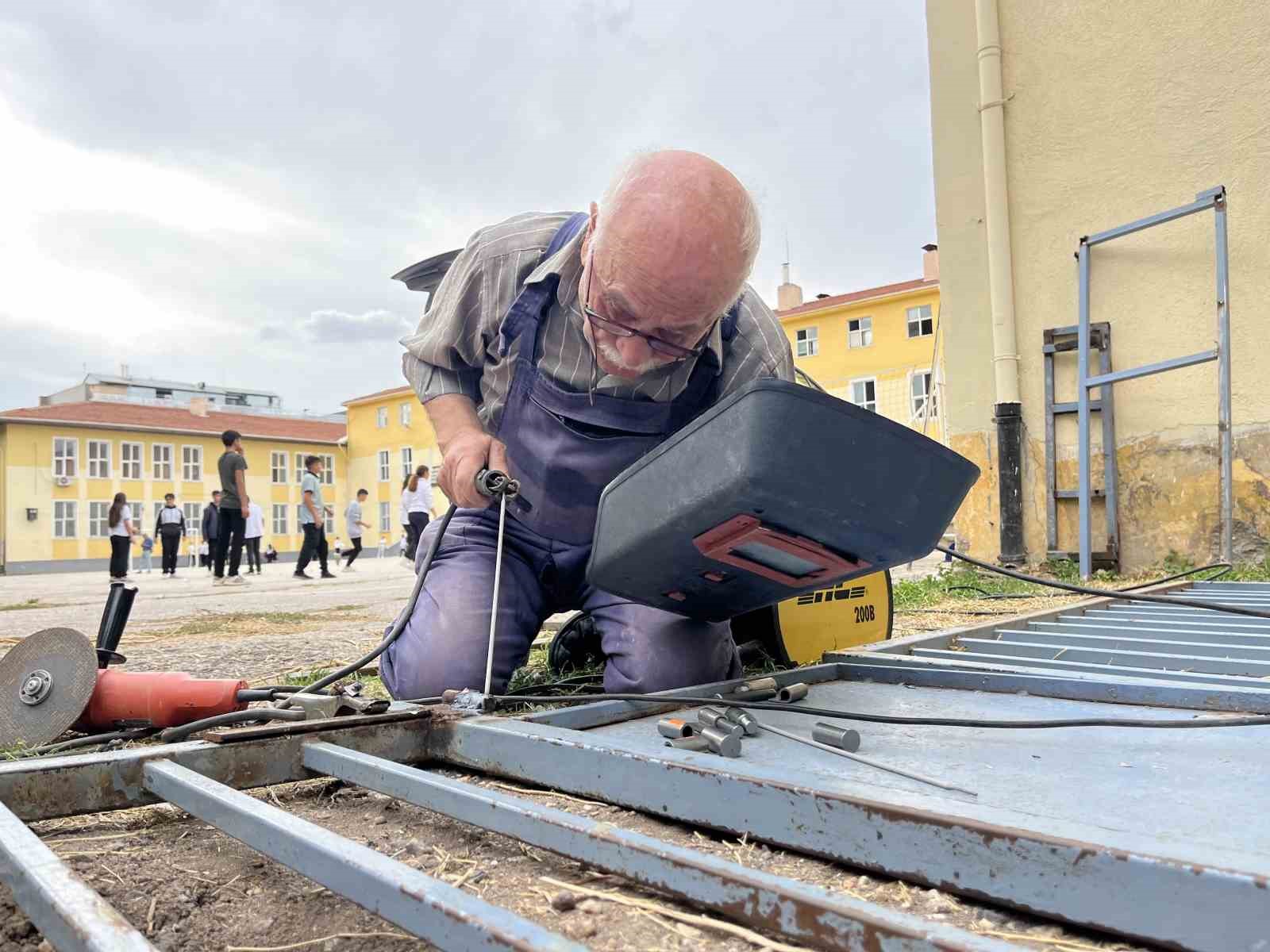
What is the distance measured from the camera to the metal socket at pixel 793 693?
1.80m

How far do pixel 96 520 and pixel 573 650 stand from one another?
3709cm

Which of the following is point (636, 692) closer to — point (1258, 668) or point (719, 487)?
point (719, 487)

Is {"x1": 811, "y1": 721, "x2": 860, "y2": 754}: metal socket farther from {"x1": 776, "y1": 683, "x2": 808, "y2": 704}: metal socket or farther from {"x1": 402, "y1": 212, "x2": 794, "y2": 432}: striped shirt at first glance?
{"x1": 402, "y1": 212, "x2": 794, "y2": 432}: striped shirt

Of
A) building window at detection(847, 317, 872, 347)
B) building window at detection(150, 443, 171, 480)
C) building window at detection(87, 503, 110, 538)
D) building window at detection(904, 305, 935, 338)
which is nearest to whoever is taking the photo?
building window at detection(904, 305, 935, 338)

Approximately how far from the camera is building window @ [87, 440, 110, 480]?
111ft

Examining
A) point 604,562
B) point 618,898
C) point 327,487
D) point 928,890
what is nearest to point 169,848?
point 618,898

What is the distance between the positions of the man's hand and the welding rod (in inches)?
33.3

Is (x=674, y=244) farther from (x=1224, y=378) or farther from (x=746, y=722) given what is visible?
(x=1224, y=378)

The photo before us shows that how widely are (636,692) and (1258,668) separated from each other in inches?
57.0

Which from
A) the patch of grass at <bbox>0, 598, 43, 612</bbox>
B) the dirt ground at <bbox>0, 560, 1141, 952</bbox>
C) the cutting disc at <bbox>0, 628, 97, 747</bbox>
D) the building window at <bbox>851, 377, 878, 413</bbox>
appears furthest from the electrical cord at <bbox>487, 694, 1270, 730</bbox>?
the building window at <bbox>851, 377, 878, 413</bbox>

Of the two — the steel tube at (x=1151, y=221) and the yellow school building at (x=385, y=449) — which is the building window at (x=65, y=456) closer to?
the yellow school building at (x=385, y=449)

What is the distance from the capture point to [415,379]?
231 centimetres

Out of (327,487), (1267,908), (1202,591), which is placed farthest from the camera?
(327,487)

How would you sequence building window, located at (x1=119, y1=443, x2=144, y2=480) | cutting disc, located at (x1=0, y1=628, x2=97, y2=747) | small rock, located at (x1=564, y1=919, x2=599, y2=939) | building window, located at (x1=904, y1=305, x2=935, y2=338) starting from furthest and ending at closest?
building window, located at (x1=119, y1=443, x2=144, y2=480) → building window, located at (x1=904, y1=305, x2=935, y2=338) → cutting disc, located at (x1=0, y1=628, x2=97, y2=747) → small rock, located at (x1=564, y1=919, x2=599, y2=939)
